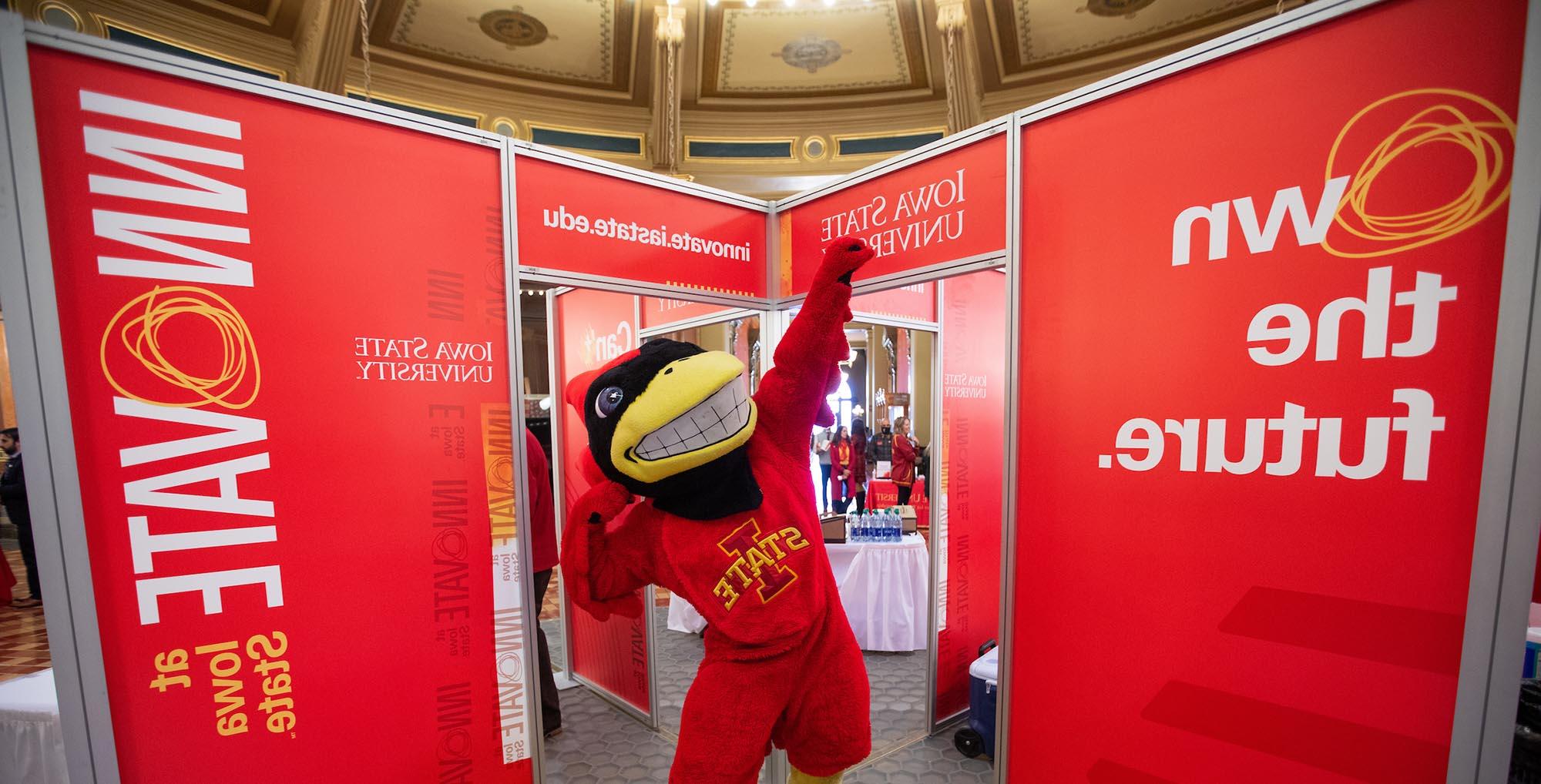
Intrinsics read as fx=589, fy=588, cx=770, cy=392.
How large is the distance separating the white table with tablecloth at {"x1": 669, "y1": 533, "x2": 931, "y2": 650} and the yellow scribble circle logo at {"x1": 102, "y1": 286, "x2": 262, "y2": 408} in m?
3.05

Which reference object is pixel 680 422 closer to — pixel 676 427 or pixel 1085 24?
pixel 676 427

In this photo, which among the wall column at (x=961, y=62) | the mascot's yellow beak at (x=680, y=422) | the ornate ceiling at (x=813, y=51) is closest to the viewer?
the mascot's yellow beak at (x=680, y=422)

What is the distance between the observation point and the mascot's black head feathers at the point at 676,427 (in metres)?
1.40

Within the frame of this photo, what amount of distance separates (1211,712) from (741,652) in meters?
1.14

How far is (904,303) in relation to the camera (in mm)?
3426

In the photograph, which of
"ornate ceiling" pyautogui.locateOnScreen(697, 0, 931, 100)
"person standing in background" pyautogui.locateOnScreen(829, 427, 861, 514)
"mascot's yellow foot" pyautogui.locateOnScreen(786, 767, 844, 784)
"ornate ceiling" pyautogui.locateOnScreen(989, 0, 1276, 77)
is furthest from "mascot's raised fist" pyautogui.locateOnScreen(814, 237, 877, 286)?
"ornate ceiling" pyautogui.locateOnScreen(989, 0, 1276, 77)

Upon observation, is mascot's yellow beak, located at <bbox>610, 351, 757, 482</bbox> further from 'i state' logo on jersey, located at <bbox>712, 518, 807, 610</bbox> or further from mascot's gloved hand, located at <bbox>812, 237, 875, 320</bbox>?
mascot's gloved hand, located at <bbox>812, 237, 875, 320</bbox>

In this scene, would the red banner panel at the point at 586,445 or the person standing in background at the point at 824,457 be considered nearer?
the red banner panel at the point at 586,445

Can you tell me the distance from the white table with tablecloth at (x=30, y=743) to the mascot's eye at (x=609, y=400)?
2.23 m

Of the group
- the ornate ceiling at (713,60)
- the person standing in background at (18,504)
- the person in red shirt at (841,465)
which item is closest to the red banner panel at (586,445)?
the person standing in background at (18,504)

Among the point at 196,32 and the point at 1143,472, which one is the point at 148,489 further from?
the point at 196,32

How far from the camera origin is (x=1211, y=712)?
1.41 meters

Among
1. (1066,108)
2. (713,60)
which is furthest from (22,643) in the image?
(713,60)

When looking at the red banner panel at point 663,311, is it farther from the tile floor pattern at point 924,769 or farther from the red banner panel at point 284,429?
the tile floor pattern at point 924,769
